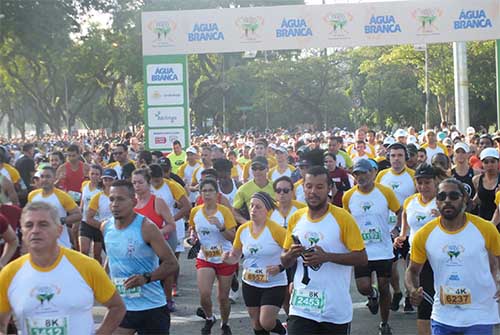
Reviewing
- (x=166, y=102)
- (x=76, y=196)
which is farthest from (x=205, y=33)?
(x=76, y=196)

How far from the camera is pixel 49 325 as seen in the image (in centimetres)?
521

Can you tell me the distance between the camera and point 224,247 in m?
10.2

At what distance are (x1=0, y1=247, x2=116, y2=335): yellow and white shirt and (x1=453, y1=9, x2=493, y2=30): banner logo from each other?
770 inches

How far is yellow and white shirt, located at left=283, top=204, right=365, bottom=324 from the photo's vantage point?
22.2 feet

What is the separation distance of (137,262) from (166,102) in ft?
56.9

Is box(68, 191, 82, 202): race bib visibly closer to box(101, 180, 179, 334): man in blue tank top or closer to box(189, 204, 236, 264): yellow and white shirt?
box(189, 204, 236, 264): yellow and white shirt

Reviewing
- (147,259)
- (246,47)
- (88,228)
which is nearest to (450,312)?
(147,259)

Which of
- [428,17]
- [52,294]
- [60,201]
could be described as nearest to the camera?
[52,294]

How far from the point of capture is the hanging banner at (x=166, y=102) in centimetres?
2395

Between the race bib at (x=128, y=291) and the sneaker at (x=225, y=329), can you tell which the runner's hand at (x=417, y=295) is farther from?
the sneaker at (x=225, y=329)

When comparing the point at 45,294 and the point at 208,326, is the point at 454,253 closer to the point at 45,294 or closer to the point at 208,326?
the point at 45,294

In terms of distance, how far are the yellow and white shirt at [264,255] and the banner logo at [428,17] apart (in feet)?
51.2

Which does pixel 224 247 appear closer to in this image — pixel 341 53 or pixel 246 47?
pixel 246 47

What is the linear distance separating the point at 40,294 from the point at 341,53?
203 feet
